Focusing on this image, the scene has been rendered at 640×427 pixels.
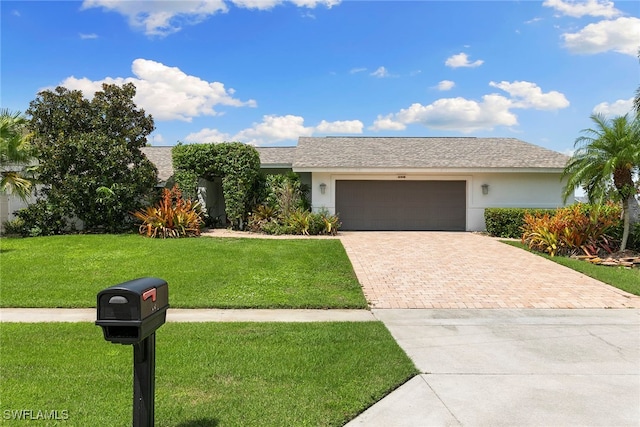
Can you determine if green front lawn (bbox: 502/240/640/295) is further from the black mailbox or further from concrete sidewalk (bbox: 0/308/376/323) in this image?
the black mailbox

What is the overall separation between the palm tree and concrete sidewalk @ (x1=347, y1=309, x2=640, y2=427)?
12417 mm

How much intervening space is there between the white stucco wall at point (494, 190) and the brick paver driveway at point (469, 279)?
4582mm

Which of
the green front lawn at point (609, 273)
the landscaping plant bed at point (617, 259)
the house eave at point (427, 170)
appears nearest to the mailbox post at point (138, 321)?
the green front lawn at point (609, 273)

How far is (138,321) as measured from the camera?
2309mm

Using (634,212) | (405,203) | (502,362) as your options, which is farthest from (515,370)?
(405,203)

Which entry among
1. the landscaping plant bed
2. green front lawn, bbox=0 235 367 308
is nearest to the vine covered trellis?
green front lawn, bbox=0 235 367 308

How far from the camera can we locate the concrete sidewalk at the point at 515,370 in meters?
3.48

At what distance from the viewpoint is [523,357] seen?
4.84 meters

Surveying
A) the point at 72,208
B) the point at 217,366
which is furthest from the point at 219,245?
the point at 217,366

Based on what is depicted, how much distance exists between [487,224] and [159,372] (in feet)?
49.9

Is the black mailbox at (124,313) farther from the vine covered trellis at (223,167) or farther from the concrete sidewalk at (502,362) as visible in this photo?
the vine covered trellis at (223,167)

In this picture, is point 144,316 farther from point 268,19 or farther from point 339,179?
point 339,179

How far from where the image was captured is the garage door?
18609 mm

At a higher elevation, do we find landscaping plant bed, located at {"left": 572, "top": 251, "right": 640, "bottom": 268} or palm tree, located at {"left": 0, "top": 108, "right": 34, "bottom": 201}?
palm tree, located at {"left": 0, "top": 108, "right": 34, "bottom": 201}
